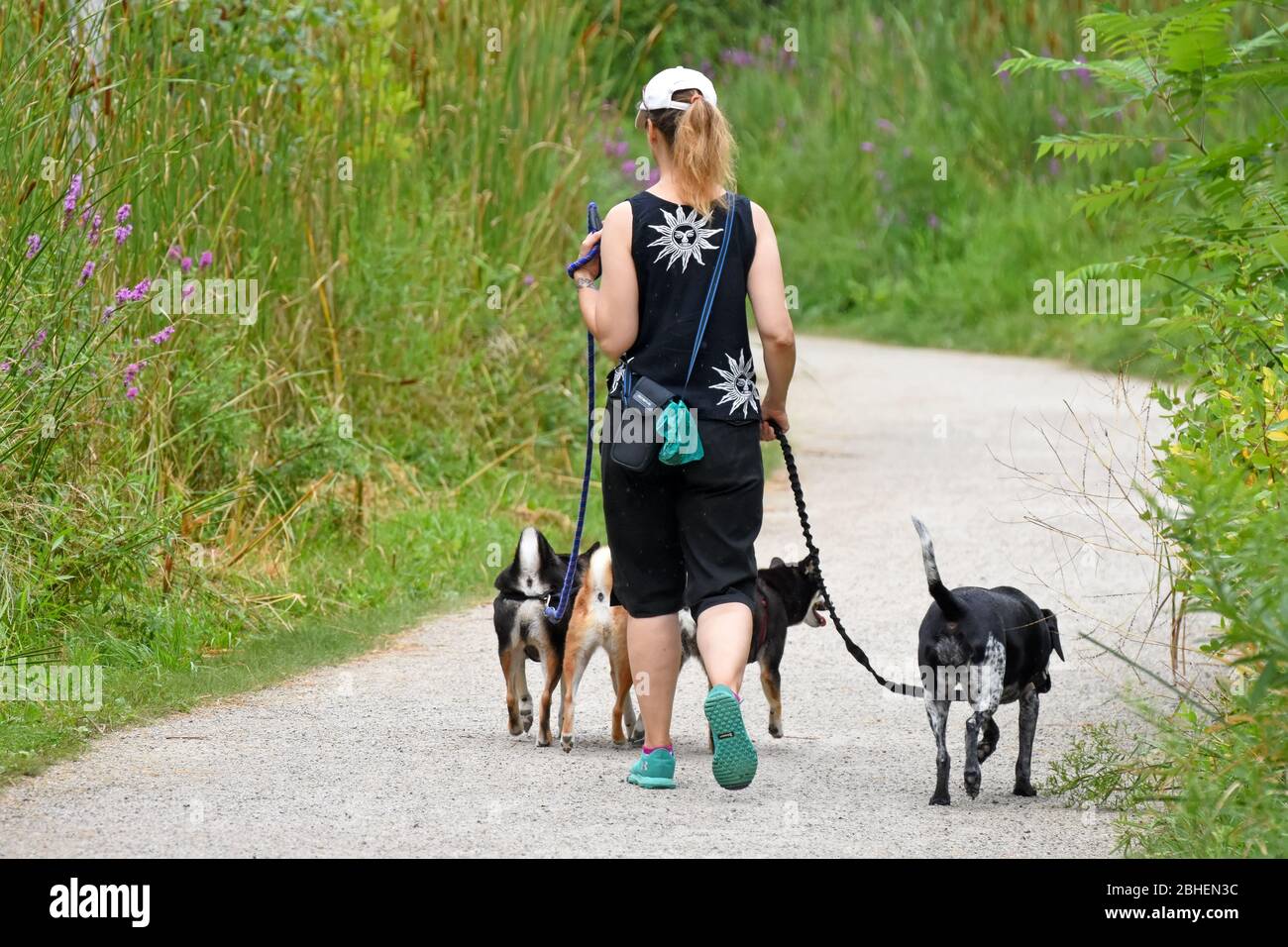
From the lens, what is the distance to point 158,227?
8.66 metres

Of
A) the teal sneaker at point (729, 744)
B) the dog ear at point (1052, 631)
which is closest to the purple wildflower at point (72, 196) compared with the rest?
the teal sneaker at point (729, 744)

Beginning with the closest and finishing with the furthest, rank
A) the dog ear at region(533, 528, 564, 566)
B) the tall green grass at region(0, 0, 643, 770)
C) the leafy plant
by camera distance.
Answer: the leafy plant, the dog ear at region(533, 528, 564, 566), the tall green grass at region(0, 0, 643, 770)

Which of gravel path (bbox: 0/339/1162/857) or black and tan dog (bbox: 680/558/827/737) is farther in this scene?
black and tan dog (bbox: 680/558/827/737)

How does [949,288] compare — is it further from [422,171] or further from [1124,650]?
[1124,650]

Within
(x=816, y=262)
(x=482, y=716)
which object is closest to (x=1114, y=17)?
(x=482, y=716)

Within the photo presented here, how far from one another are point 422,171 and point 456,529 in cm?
288

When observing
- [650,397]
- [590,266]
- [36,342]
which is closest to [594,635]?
[650,397]

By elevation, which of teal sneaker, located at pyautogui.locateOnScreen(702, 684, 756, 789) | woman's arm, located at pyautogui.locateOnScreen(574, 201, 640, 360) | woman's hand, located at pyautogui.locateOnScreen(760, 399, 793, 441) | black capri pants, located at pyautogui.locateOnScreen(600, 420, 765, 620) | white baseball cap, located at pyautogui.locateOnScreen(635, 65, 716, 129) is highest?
white baseball cap, located at pyautogui.locateOnScreen(635, 65, 716, 129)

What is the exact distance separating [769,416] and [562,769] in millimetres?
1337

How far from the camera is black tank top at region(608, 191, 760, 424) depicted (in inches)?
221

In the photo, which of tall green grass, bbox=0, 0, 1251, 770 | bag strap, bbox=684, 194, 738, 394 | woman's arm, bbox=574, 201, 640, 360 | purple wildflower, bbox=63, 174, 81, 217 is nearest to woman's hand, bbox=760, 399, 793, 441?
bag strap, bbox=684, 194, 738, 394

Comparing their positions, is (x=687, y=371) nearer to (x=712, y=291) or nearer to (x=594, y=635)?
(x=712, y=291)

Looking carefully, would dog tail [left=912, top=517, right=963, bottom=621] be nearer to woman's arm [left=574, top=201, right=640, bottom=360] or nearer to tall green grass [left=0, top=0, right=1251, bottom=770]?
woman's arm [left=574, top=201, right=640, bottom=360]

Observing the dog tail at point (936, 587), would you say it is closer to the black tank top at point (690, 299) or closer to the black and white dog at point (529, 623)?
the black tank top at point (690, 299)
